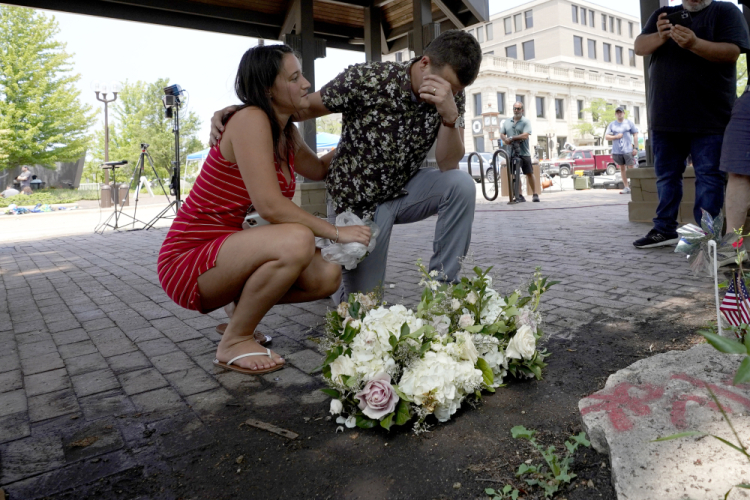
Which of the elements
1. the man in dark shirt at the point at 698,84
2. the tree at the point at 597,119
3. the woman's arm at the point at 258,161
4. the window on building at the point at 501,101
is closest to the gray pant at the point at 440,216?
the woman's arm at the point at 258,161

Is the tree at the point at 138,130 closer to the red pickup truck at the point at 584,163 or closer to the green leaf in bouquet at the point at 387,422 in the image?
the red pickup truck at the point at 584,163

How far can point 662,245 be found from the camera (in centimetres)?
491

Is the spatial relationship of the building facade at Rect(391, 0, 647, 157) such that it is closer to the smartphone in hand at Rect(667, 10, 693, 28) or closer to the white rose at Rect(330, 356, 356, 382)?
the smartphone in hand at Rect(667, 10, 693, 28)

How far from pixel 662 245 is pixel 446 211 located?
9.26 feet

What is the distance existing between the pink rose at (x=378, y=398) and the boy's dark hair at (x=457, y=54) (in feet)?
4.97

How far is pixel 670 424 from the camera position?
1.46 metres

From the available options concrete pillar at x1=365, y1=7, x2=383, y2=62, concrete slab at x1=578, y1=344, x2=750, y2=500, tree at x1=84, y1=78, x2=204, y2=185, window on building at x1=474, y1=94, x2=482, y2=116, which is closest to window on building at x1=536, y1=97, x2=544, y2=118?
window on building at x1=474, y1=94, x2=482, y2=116

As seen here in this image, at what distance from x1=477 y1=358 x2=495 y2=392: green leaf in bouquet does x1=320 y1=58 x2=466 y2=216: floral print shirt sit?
1190 mm

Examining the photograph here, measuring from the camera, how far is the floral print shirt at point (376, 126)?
2805 mm

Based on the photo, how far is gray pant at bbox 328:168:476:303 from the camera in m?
2.98

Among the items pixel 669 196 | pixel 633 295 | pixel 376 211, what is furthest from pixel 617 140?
pixel 376 211

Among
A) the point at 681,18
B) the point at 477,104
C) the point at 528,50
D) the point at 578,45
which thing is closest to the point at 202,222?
Answer: the point at 681,18

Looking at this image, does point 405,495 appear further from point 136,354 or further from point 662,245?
point 662,245

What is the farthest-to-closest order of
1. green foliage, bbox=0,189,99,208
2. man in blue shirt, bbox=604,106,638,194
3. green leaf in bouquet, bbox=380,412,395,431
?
green foliage, bbox=0,189,99,208 → man in blue shirt, bbox=604,106,638,194 → green leaf in bouquet, bbox=380,412,395,431
